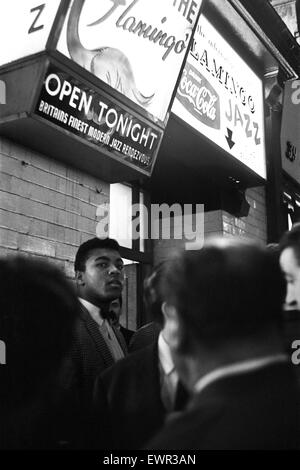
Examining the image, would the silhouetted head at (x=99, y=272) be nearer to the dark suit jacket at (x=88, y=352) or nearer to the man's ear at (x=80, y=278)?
the man's ear at (x=80, y=278)

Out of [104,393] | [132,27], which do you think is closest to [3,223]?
[132,27]

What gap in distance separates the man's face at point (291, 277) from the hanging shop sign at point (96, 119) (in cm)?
229

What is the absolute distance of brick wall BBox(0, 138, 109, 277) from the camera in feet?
11.9

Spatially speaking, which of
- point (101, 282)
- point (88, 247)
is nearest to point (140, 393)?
point (101, 282)

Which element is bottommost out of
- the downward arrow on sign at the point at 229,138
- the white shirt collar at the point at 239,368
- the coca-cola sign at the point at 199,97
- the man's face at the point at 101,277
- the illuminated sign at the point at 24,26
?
the white shirt collar at the point at 239,368

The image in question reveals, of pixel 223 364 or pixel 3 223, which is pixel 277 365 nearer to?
pixel 223 364

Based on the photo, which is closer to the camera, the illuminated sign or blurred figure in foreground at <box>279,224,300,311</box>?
blurred figure in foreground at <box>279,224,300,311</box>

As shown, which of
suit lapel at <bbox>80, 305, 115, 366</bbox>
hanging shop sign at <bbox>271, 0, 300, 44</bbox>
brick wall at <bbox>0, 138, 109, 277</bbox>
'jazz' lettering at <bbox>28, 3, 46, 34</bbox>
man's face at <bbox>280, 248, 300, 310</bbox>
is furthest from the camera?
hanging shop sign at <bbox>271, 0, 300, 44</bbox>

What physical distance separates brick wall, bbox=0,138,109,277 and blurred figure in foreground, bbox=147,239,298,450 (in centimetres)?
257

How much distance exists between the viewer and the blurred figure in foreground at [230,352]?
1.02 meters

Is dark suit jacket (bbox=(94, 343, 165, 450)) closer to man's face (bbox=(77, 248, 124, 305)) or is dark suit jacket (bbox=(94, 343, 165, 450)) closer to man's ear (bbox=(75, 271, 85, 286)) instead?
man's face (bbox=(77, 248, 124, 305))

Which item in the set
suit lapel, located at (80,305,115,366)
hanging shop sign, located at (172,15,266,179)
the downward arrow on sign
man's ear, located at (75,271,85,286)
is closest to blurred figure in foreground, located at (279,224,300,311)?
suit lapel, located at (80,305,115,366)

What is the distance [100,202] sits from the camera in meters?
4.50

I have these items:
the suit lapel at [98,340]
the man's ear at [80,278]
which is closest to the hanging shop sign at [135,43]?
the man's ear at [80,278]
